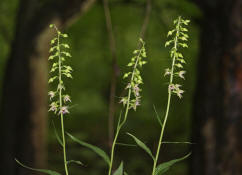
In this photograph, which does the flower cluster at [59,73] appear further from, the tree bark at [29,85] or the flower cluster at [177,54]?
the tree bark at [29,85]

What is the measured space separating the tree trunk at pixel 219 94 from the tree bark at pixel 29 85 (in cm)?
158

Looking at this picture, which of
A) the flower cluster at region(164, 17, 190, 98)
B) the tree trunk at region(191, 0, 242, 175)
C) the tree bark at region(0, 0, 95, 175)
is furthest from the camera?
the tree bark at region(0, 0, 95, 175)

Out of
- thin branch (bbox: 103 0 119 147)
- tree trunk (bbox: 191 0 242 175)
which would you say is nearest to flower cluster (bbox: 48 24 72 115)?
thin branch (bbox: 103 0 119 147)

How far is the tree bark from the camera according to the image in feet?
19.4

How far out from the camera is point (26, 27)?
6.12 meters

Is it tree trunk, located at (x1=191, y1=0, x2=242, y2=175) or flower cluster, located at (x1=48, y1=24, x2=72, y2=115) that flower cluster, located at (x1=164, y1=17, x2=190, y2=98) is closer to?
flower cluster, located at (x1=48, y1=24, x2=72, y2=115)

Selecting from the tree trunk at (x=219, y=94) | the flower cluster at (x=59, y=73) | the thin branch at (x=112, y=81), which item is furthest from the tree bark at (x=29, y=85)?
the flower cluster at (x=59, y=73)

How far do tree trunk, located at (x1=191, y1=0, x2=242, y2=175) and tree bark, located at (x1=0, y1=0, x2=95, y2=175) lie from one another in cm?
158

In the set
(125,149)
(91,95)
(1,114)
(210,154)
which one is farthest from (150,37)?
(210,154)

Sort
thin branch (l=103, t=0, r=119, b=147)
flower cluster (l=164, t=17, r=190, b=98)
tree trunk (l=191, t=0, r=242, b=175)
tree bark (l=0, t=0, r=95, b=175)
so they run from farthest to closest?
1. tree bark (l=0, t=0, r=95, b=175)
2. tree trunk (l=191, t=0, r=242, b=175)
3. thin branch (l=103, t=0, r=119, b=147)
4. flower cluster (l=164, t=17, r=190, b=98)

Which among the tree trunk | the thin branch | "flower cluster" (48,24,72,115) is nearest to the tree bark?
the tree trunk

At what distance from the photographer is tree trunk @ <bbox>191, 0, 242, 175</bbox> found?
206 inches

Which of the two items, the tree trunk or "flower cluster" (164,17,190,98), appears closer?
"flower cluster" (164,17,190,98)

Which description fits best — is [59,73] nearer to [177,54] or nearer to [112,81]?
[177,54]
